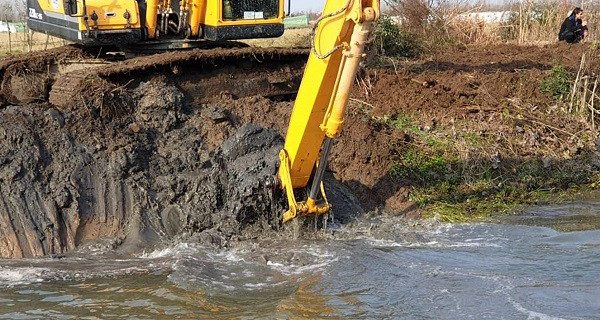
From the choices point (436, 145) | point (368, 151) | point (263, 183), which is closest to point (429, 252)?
point (263, 183)

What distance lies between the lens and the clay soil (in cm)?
921

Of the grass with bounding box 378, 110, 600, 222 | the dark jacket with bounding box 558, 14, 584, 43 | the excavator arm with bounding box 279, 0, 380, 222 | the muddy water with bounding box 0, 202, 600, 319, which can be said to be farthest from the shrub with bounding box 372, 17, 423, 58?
the excavator arm with bounding box 279, 0, 380, 222

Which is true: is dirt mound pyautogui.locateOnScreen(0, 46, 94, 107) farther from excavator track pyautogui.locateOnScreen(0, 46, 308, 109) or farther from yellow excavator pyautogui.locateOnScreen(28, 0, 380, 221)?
yellow excavator pyautogui.locateOnScreen(28, 0, 380, 221)

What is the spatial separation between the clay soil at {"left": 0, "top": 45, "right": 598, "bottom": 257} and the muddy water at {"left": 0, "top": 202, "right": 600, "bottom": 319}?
0.55m

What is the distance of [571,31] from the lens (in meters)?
21.3

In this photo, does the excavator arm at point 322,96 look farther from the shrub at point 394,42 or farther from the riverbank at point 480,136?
the shrub at point 394,42

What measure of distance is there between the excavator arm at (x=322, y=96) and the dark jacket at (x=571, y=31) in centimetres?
→ 1385

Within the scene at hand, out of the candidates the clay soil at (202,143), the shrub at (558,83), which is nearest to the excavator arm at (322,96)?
the clay soil at (202,143)

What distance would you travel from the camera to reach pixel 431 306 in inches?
281

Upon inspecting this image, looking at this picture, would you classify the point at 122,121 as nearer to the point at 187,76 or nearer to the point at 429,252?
the point at 187,76

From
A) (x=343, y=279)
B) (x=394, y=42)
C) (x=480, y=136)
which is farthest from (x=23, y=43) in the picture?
(x=343, y=279)

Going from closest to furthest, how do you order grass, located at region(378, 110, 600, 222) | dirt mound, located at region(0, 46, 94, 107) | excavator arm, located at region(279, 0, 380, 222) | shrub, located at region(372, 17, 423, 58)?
excavator arm, located at region(279, 0, 380, 222) < grass, located at region(378, 110, 600, 222) < dirt mound, located at region(0, 46, 94, 107) < shrub, located at region(372, 17, 423, 58)

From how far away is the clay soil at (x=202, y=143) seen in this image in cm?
921

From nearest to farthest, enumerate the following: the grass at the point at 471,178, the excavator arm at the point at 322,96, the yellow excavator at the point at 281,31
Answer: the excavator arm at the point at 322,96 < the yellow excavator at the point at 281,31 < the grass at the point at 471,178
